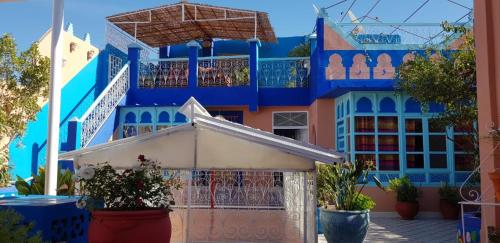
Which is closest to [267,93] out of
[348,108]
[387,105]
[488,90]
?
[348,108]

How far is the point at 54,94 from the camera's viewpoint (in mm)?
5133

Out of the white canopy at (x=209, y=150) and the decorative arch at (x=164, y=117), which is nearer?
the white canopy at (x=209, y=150)

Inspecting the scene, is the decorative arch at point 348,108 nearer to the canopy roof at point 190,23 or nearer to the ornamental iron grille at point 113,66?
the canopy roof at point 190,23

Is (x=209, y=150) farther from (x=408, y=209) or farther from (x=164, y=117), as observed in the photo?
(x=164, y=117)

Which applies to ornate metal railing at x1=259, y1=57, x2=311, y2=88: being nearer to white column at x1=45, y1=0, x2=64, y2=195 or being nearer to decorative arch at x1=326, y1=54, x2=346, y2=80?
decorative arch at x1=326, y1=54, x2=346, y2=80

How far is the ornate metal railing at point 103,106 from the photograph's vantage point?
1005cm

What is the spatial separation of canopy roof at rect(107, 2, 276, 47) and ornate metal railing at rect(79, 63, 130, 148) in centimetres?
225

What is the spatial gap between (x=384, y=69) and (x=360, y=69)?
21.2 inches

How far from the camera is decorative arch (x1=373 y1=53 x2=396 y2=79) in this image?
9812 mm

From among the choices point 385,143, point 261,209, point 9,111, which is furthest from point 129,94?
point 385,143

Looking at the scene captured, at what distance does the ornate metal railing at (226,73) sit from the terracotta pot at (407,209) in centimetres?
529

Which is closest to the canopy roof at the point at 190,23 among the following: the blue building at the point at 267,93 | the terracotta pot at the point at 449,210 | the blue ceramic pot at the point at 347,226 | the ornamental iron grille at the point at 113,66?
the blue building at the point at 267,93

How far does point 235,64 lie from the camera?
12.4 metres

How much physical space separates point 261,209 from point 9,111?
17.4ft
